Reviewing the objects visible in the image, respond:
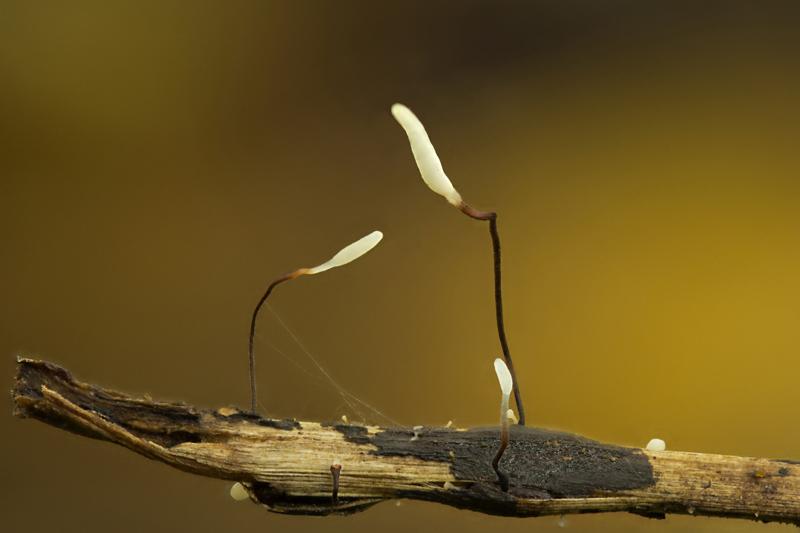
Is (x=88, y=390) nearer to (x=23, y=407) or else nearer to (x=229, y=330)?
(x=23, y=407)

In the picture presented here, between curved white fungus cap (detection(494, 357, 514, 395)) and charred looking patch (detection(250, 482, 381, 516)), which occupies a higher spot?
curved white fungus cap (detection(494, 357, 514, 395))

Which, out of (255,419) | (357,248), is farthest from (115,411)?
(357,248)

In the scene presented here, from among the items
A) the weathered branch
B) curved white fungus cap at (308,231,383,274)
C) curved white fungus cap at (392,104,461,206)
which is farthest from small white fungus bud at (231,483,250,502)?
curved white fungus cap at (392,104,461,206)

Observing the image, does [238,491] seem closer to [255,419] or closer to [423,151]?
[255,419]

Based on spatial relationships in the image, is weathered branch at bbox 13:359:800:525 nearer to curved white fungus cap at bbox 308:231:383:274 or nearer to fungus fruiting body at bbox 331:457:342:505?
fungus fruiting body at bbox 331:457:342:505

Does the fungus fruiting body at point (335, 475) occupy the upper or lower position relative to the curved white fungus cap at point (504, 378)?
lower

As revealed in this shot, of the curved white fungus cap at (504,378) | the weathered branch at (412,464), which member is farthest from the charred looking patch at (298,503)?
the curved white fungus cap at (504,378)

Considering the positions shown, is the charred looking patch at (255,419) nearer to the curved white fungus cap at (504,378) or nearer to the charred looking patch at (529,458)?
the charred looking patch at (529,458)

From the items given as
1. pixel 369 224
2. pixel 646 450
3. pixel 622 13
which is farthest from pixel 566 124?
pixel 646 450
